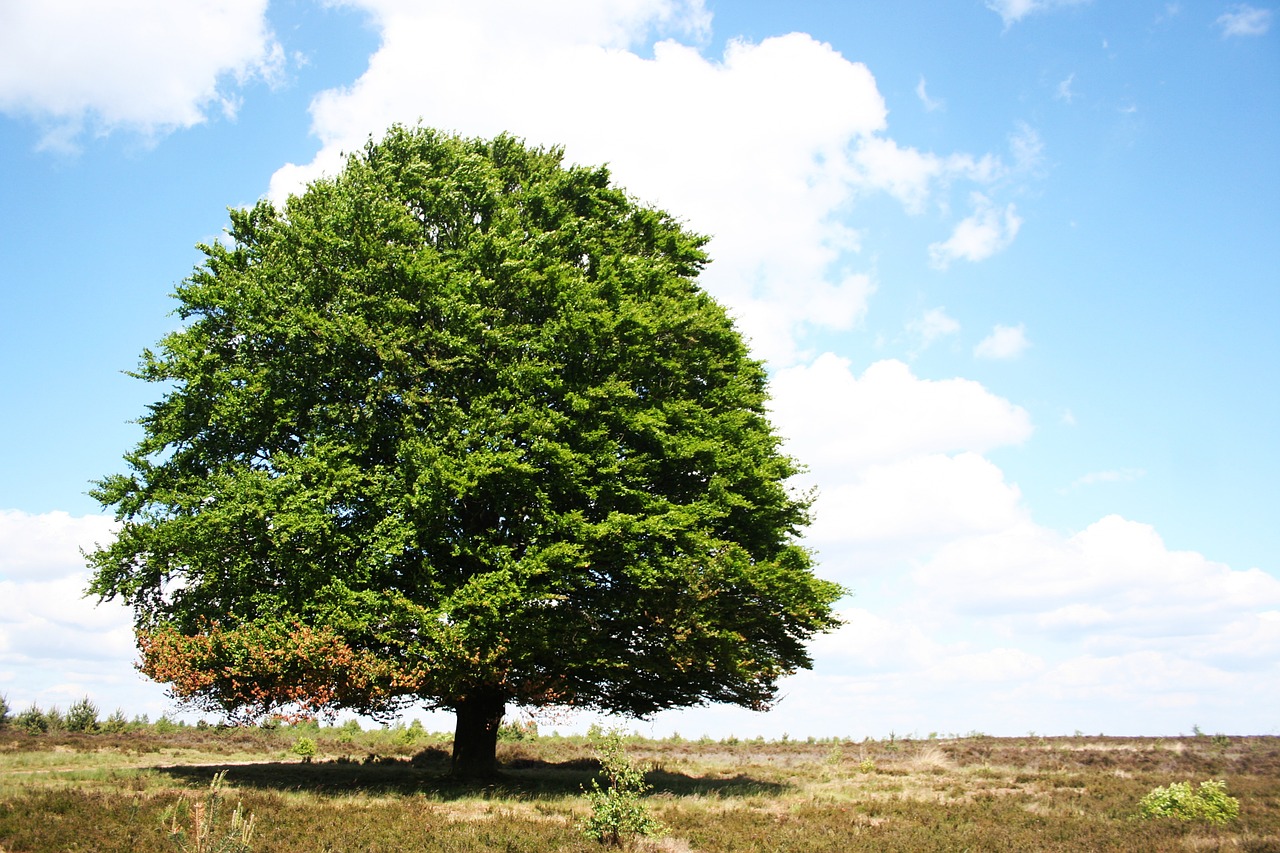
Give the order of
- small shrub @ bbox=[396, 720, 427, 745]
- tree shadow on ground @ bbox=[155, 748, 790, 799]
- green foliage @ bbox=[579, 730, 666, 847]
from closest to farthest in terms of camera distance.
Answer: green foliage @ bbox=[579, 730, 666, 847], tree shadow on ground @ bbox=[155, 748, 790, 799], small shrub @ bbox=[396, 720, 427, 745]

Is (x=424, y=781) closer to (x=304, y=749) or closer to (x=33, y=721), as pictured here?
(x=304, y=749)

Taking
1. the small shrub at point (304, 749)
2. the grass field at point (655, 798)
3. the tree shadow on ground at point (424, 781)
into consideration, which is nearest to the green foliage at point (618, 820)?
the grass field at point (655, 798)

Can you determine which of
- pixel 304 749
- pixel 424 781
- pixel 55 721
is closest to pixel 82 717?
pixel 55 721

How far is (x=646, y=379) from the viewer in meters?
25.2

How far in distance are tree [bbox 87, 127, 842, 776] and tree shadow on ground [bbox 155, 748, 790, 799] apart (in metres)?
1.73

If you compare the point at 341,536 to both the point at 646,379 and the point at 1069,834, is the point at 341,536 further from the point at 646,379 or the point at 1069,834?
the point at 1069,834

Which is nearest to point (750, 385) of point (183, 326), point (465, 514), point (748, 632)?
point (748, 632)

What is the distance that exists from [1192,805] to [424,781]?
20970mm

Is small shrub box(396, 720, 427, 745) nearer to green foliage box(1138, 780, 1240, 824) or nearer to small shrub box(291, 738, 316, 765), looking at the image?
small shrub box(291, 738, 316, 765)

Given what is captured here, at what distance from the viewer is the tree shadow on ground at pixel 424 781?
21.7 meters

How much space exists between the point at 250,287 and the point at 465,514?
28.6ft

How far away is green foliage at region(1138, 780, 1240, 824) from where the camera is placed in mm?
21219

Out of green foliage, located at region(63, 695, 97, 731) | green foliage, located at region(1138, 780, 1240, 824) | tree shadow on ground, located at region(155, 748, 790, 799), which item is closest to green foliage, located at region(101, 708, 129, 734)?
green foliage, located at region(63, 695, 97, 731)

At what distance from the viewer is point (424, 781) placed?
2388 centimetres
